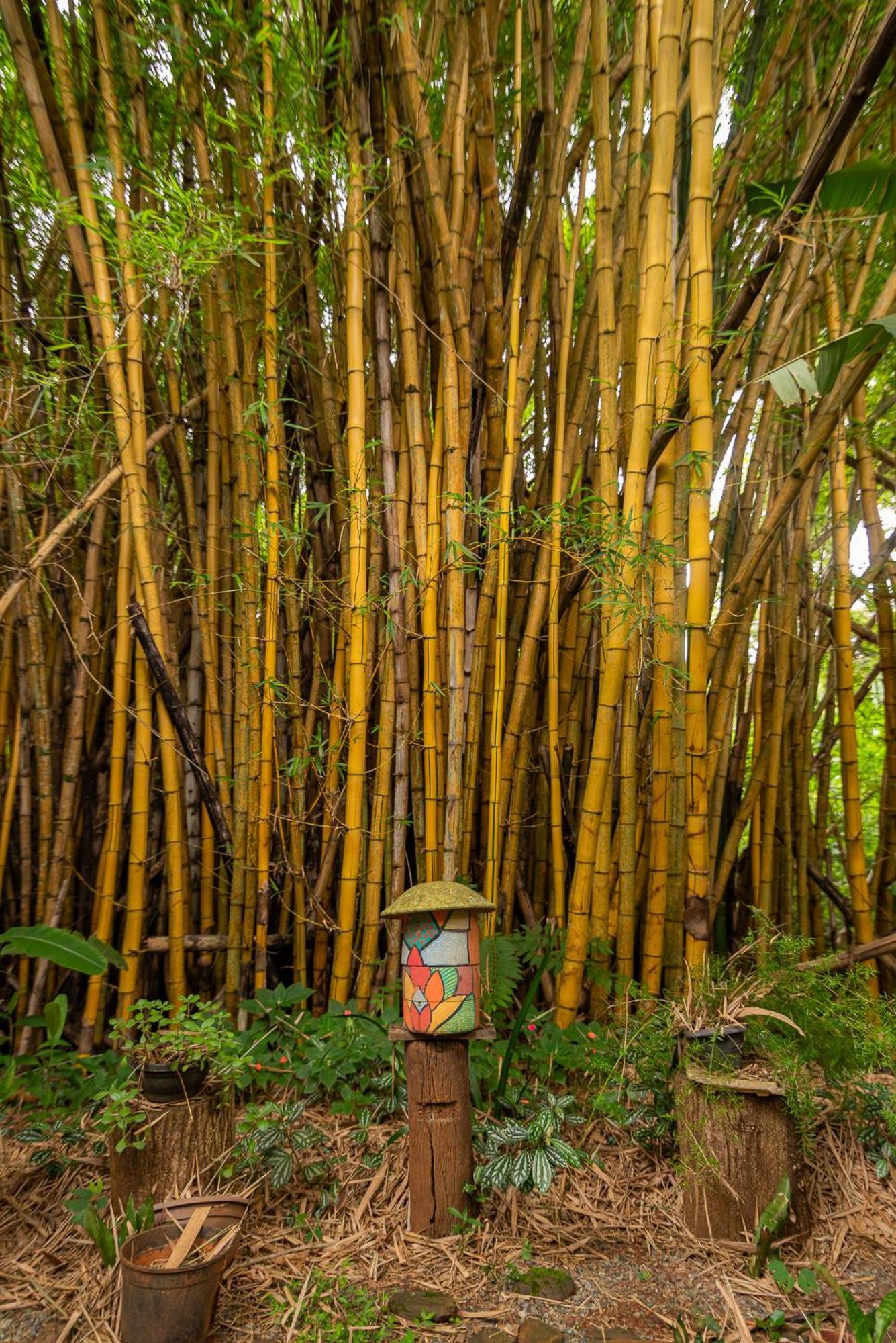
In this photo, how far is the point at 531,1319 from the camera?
1.04 meters

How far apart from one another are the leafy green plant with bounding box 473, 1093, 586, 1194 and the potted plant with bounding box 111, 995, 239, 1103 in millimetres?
487

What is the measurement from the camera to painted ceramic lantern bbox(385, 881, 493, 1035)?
1204 millimetres

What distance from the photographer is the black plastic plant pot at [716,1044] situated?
1.24m

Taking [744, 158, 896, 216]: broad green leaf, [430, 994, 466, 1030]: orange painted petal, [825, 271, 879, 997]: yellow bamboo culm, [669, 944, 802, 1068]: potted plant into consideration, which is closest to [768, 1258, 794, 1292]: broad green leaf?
[669, 944, 802, 1068]: potted plant

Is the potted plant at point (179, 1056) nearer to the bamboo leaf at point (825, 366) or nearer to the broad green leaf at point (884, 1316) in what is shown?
the broad green leaf at point (884, 1316)

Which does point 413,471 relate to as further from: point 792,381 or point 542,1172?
point 542,1172

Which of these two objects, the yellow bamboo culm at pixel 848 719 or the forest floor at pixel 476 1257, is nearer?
the forest floor at pixel 476 1257

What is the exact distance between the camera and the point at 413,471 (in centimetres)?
178

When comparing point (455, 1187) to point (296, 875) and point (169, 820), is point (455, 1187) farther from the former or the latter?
point (169, 820)

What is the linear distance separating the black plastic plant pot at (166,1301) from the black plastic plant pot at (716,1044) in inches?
32.9

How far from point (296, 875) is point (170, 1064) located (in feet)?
2.00

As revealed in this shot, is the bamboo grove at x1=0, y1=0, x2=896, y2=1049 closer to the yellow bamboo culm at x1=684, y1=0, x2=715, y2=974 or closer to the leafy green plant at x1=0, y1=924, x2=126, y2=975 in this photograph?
the yellow bamboo culm at x1=684, y1=0, x2=715, y2=974

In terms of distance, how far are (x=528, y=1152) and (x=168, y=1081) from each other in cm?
64

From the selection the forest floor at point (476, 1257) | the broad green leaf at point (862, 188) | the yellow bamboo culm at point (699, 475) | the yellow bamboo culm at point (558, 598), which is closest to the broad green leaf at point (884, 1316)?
the forest floor at point (476, 1257)
